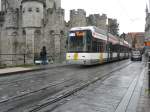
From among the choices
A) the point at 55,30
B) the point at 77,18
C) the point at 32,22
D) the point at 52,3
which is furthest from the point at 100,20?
the point at 32,22

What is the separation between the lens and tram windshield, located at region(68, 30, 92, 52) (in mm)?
21875

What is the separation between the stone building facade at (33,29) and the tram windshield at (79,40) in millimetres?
14775

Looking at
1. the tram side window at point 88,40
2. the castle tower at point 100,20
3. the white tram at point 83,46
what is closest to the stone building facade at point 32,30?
the white tram at point 83,46

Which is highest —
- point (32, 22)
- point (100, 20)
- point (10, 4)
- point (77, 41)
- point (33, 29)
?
point (10, 4)

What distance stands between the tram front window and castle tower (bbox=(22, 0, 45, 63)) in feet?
59.8

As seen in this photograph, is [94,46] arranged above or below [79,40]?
below

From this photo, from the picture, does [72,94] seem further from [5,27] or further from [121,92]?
[5,27]

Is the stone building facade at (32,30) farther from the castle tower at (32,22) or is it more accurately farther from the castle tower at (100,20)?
the castle tower at (100,20)

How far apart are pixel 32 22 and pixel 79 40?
2035cm

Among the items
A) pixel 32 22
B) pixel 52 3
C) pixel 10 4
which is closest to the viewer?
pixel 32 22

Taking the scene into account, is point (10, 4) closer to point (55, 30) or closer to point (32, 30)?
point (32, 30)

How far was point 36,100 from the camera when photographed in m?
8.29

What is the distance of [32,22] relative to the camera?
134ft

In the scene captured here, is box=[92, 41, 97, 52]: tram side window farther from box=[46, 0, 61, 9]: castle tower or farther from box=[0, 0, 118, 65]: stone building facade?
box=[46, 0, 61, 9]: castle tower
